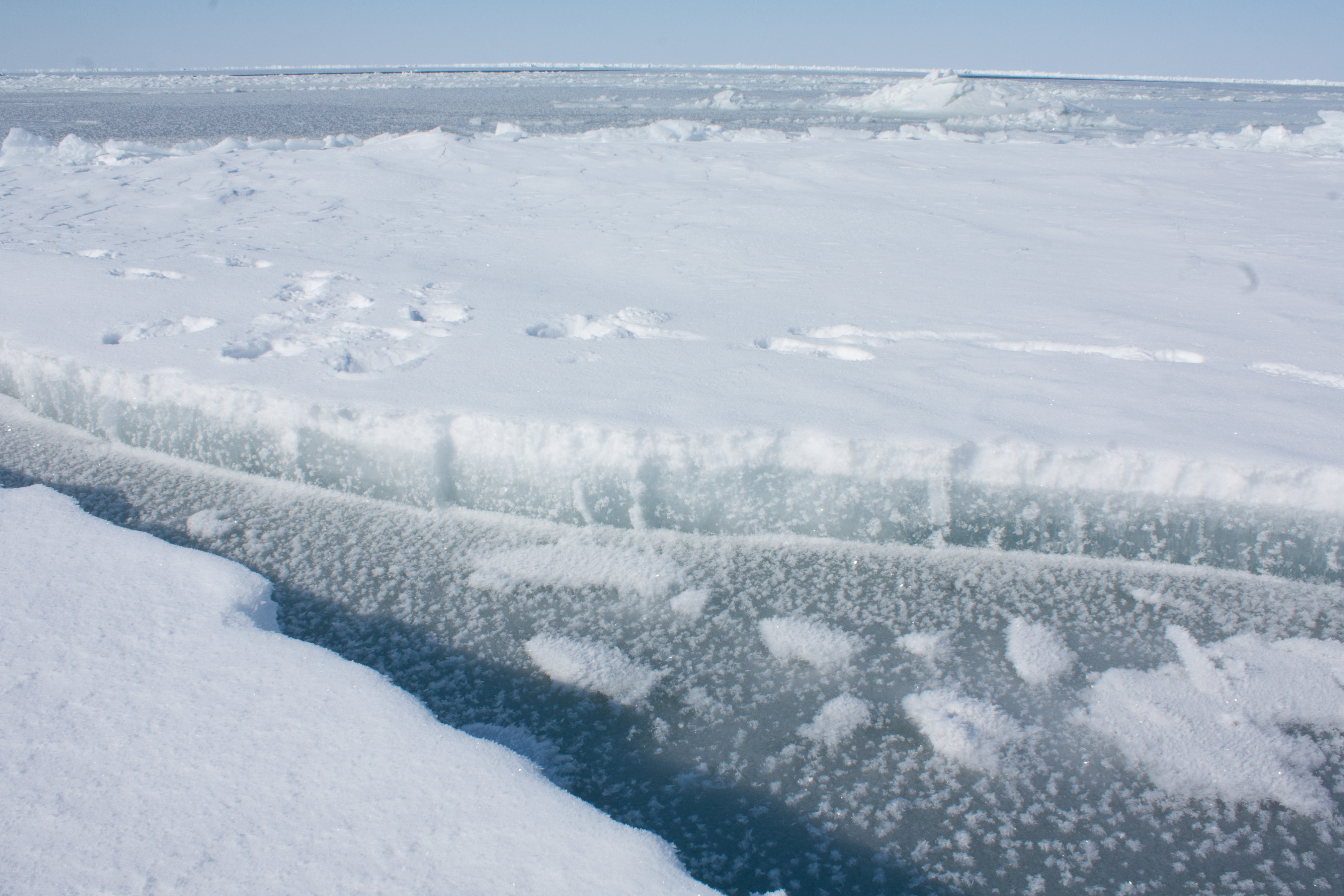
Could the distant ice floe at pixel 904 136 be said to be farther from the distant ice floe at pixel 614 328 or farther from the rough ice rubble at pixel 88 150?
the distant ice floe at pixel 614 328

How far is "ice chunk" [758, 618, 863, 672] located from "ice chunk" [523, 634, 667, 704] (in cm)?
22

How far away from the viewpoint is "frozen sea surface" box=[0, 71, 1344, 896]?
1.16 m

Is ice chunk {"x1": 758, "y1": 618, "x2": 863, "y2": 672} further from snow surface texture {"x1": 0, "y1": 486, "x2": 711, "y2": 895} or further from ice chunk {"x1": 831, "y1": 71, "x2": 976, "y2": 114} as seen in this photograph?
ice chunk {"x1": 831, "y1": 71, "x2": 976, "y2": 114}

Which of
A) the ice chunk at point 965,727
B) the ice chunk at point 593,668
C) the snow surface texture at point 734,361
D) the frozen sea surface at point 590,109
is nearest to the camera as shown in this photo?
the ice chunk at point 965,727

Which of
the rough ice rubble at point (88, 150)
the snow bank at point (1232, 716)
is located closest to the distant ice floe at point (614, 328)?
the snow bank at point (1232, 716)

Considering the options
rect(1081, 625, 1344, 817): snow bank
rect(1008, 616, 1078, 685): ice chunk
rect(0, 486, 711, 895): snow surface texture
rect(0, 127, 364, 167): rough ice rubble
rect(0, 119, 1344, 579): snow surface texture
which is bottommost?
rect(1081, 625, 1344, 817): snow bank

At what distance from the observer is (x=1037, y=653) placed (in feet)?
4.68

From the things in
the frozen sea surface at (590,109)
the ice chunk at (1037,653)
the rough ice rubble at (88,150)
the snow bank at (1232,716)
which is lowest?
the snow bank at (1232,716)

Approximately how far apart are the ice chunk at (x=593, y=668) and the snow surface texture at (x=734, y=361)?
0.41 m

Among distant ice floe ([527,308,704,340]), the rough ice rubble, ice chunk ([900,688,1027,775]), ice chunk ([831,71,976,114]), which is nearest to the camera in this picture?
ice chunk ([900,688,1027,775])

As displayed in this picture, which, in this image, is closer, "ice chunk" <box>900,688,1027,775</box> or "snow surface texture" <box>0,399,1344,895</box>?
"snow surface texture" <box>0,399,1344,895</box>

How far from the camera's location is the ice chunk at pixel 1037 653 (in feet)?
4.54

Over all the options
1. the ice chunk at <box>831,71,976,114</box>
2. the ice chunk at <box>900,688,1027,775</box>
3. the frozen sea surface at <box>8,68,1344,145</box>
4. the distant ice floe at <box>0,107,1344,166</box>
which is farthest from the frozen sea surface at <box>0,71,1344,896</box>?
the ice chunk at <box>831,71,976,114</box>

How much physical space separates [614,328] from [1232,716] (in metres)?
1.75
